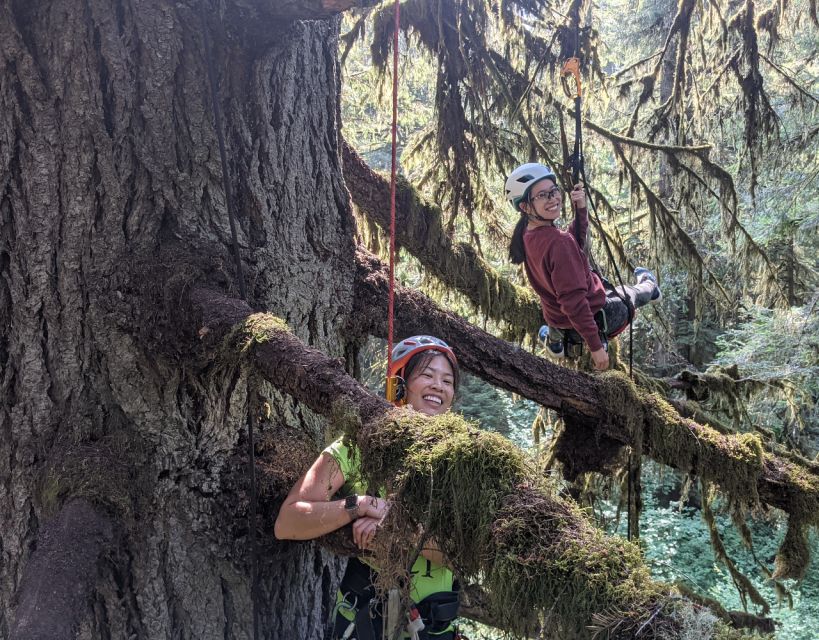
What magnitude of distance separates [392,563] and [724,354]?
31.7 ft

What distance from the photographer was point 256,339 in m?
1.97

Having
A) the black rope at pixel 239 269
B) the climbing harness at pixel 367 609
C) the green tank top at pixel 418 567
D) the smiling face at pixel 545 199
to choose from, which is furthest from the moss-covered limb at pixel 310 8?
the smiling face at pixel 545 199

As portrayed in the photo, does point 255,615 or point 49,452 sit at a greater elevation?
point 49,452

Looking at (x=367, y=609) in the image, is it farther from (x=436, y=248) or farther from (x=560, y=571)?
(x=436, y=248)

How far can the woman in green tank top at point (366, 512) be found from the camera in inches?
85.7

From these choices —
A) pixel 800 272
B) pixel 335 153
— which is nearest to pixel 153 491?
pixel 335 153

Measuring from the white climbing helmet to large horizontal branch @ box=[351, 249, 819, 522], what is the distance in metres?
1.38

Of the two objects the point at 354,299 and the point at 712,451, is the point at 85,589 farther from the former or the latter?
the point at 712,451

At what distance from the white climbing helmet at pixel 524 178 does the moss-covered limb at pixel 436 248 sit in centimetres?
49

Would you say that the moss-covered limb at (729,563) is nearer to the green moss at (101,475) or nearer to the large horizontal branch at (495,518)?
the large horizontal branch at (495,518)

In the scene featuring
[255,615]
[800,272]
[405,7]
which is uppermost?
[405,7]

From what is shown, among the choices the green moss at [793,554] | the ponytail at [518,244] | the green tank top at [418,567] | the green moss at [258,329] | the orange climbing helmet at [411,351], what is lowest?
the green moss at [793,554]

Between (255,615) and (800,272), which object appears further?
(800,272)

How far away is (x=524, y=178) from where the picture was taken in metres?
4.39
